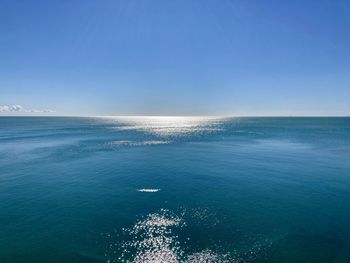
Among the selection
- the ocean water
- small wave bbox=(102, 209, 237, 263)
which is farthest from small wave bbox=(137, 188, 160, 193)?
small wave bbox=(102, 209, 237, 263)

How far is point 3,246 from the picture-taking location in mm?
21375

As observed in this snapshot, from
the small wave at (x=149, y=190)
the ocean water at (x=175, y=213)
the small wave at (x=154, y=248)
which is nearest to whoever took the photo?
the small wave at (x=154, y=248)

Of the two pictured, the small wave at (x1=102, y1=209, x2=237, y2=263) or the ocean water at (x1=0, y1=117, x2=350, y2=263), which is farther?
the ocean water at (x1=0, y1=117, x2=350, y2=263)

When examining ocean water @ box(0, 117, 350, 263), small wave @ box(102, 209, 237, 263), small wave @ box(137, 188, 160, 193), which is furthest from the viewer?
small wave @ box(137, 188, 160, 193)

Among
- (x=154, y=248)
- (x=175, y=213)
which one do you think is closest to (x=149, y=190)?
(x=175, y=213)

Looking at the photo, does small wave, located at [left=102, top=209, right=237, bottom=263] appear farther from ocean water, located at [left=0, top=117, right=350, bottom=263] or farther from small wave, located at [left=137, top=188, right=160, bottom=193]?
small wave, located at [left=137, top=188, right=160, bottom=193]

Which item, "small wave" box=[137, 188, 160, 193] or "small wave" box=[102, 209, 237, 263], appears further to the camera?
"small wave" box=[137, 188, 160, 193]

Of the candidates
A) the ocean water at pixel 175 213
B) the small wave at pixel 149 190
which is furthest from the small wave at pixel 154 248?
the small wave at pixel 149 190

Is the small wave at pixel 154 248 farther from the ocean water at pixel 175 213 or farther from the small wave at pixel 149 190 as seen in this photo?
the small wave at pixel 149 190

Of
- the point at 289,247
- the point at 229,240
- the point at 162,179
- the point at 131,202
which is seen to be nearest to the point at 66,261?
the point at 131,202

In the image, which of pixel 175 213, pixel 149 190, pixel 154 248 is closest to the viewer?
pixel 154 248

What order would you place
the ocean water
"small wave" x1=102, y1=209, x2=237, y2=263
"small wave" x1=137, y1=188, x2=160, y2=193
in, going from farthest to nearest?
"small wave" x1=137, y1=188, x2=160, y2=193, the ocean water, "small wave" x1=102, y1=209, x2=237, y2=263

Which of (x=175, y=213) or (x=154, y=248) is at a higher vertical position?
(x=175, y=213)

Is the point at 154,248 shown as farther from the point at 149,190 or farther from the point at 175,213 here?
the point at 149,190
